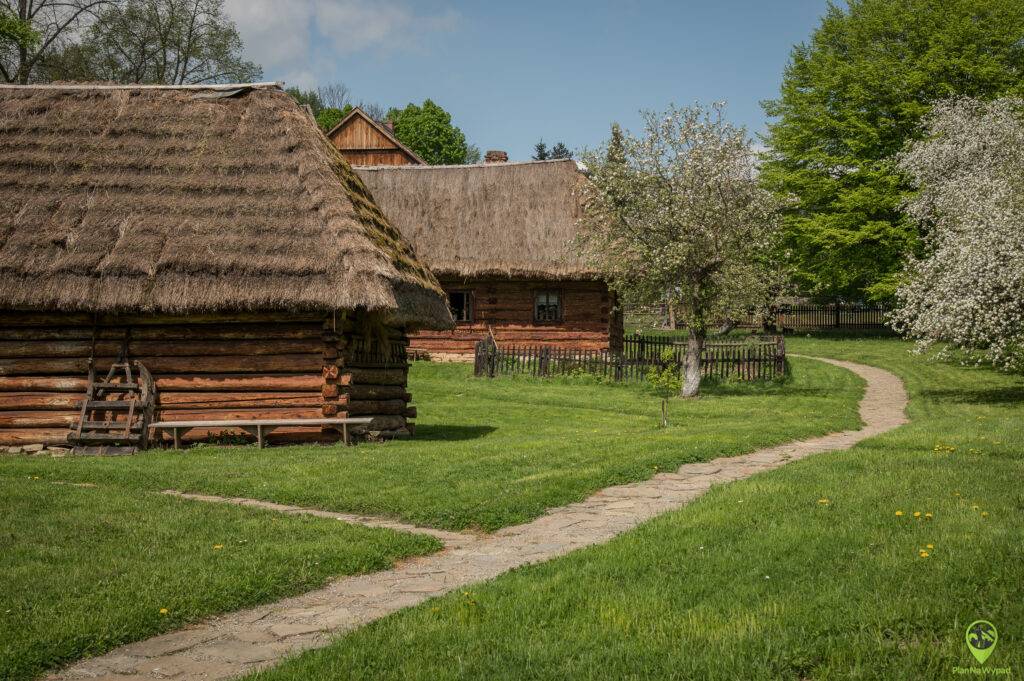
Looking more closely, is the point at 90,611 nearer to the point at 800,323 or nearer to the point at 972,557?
the point at 972,557

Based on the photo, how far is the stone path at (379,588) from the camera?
536 cm

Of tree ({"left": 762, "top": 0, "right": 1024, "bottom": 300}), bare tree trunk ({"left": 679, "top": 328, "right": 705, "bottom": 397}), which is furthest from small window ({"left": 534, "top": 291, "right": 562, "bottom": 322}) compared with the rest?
tree ({"left": 762, "top": 0, "right": 1024, "bottom": 300})

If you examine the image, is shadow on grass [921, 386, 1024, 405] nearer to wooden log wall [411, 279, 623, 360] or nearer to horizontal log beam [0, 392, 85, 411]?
wooden log wall [411, 279, 623, 360]

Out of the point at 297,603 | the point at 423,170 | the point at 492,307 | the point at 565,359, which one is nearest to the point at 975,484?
the point at 297,603

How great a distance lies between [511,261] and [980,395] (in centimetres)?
1525

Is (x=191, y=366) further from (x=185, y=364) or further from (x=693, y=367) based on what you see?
(x=693, y=367)

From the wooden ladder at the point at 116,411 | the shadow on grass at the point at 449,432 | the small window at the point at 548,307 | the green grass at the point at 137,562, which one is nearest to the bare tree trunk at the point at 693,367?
the shadow on grass at the point at 449,432

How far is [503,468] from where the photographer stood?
11625 mm

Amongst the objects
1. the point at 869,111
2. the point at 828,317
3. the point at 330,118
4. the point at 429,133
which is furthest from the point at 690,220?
the point at 330,118

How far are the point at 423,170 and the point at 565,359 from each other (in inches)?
502

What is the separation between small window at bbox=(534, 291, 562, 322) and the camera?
3244cm

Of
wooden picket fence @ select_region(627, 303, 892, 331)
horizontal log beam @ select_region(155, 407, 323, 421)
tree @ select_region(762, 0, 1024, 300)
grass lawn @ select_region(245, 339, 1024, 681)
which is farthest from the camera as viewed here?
wooden picket fence @ select_region(627, 303, 892, 331)

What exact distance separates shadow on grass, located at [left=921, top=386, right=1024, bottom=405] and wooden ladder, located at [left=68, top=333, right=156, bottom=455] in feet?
59.5

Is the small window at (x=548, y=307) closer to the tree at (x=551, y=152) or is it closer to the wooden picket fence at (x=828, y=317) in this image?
the wooden picket fence at (x=828, y=317)
